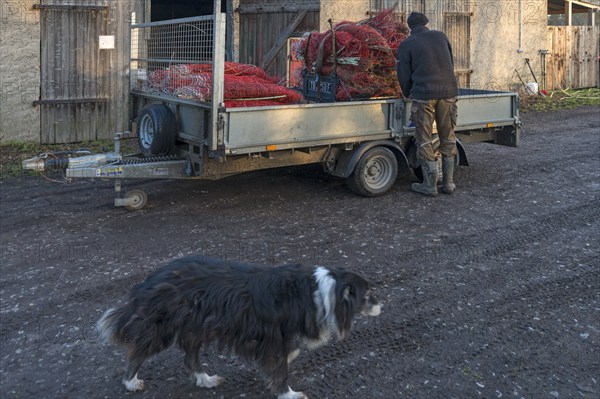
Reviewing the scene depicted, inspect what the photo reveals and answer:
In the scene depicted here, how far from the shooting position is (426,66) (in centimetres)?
899

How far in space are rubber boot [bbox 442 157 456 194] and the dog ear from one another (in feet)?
18.7

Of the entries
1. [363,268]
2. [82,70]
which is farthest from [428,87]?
[82,70]

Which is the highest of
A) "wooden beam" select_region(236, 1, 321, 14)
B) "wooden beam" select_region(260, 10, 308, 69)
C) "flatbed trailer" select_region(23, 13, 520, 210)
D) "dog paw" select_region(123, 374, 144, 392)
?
"wooden beam" select_region(236, 1, 321, 14)

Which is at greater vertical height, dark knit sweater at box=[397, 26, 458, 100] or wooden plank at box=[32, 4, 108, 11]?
wooden plank at box=[32, 4, 108, 11]

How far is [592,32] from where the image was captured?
2317cm

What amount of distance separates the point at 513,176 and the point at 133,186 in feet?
18.0

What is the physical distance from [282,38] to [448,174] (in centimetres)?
692

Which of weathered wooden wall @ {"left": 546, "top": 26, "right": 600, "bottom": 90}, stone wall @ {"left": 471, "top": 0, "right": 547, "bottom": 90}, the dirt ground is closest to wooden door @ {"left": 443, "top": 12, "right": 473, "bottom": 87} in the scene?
stone wall @ {"left": 471, "top": 0, "right": 547, "bottom": 90}

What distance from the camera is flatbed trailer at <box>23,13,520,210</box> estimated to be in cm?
794

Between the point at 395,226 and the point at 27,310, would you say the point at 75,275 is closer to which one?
the point at 27,310

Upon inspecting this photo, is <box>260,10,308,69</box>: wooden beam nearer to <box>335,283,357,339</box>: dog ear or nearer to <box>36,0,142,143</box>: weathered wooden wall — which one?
<box>36,0,142,143</box>: weathered wooden wall

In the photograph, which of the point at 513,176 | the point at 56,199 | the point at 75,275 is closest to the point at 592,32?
the point at 513,176

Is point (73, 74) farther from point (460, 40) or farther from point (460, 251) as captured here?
point (460, 40)

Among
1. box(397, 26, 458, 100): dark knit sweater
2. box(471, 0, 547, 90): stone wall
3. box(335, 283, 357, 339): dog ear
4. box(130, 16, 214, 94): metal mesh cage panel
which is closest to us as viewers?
box(335, 283, 357, 339): dog ear
